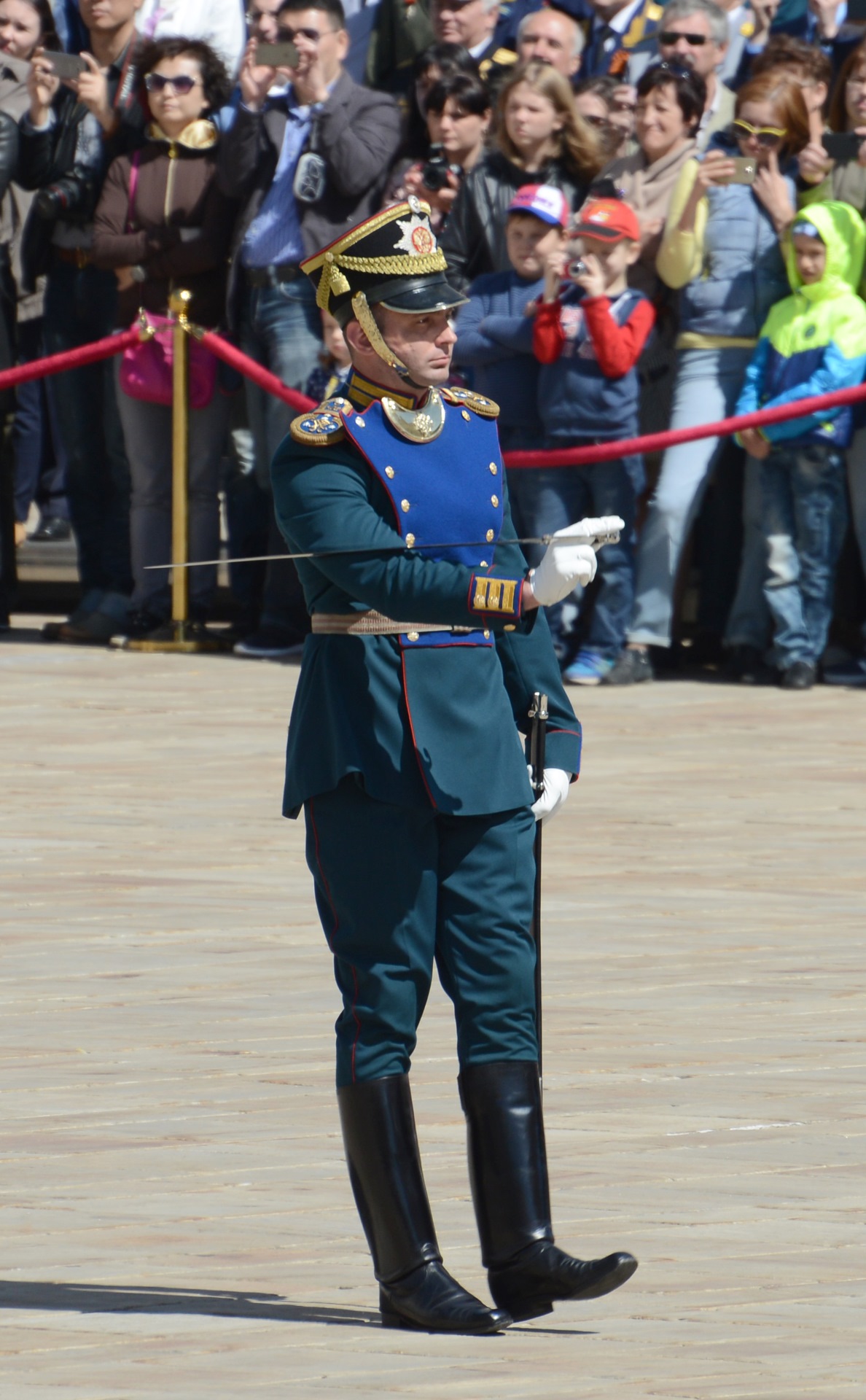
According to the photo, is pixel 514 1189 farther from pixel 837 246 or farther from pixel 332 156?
pixel 332 156

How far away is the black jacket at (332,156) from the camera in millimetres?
10828

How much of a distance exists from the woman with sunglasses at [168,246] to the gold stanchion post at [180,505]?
0.23ft

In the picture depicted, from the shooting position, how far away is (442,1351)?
3852mm

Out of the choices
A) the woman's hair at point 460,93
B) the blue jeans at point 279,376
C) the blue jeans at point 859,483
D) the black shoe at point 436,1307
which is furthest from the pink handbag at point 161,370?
the black shoe at point 436,1307

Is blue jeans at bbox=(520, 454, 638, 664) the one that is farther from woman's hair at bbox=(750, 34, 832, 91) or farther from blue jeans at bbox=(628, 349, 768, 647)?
woman's hair at bbox=(750, 34, 832, 91)

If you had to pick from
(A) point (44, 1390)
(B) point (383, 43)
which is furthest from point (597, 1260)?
(B) point (383, 43)

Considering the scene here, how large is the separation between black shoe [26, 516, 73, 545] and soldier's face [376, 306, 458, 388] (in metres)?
9.40

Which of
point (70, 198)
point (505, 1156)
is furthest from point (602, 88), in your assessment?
point (505, 1156)

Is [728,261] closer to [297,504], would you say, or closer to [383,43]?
[383,43]

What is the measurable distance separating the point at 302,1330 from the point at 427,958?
1.94ft

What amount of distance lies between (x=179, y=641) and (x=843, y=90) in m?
3.69

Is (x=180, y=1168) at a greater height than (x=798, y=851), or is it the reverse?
(x=180, y=1168)

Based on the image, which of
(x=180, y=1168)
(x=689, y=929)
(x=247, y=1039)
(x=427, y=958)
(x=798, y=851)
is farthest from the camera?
(x=798, y=851)

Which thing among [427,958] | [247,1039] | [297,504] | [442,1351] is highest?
[297,504]
